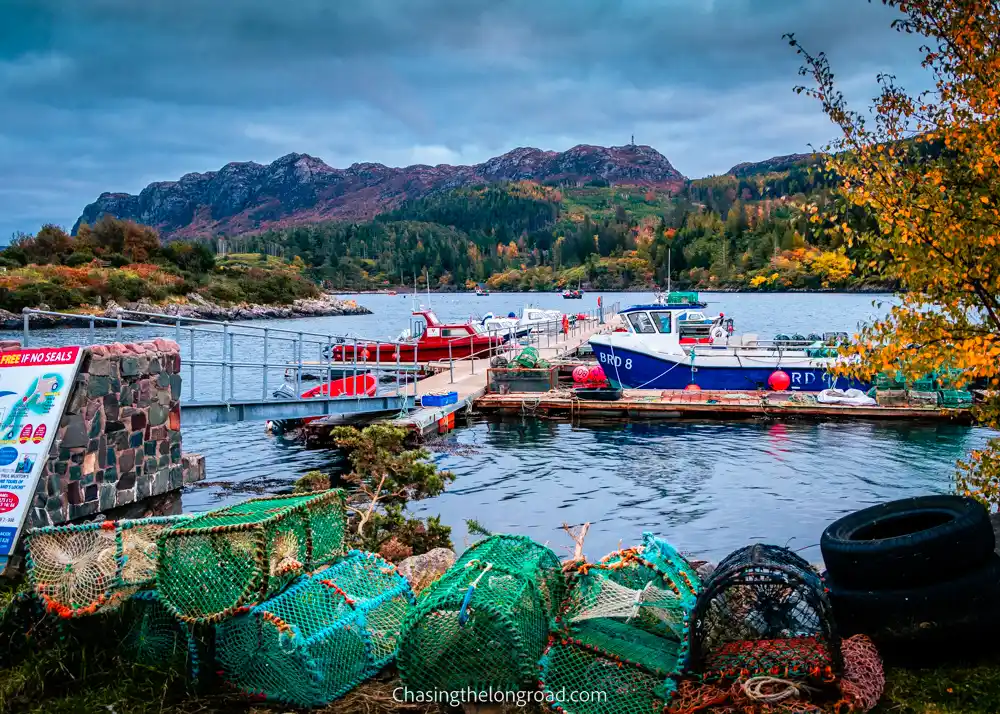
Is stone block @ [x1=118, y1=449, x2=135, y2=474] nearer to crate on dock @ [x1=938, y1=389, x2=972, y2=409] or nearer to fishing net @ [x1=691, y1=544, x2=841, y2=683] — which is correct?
fishing net @ [x1=691, y1=544, x2=841, y2=683]

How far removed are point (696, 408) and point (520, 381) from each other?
6.59 m

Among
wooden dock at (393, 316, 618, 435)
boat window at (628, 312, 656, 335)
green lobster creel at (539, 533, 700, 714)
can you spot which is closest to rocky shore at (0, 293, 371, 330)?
wooden dock at (393, 316, 618, 435)

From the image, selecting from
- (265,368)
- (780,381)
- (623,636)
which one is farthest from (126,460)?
(780,381)

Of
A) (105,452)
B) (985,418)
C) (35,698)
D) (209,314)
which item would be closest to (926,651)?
(985,418)

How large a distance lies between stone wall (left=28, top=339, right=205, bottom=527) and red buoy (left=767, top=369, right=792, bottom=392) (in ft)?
75.3

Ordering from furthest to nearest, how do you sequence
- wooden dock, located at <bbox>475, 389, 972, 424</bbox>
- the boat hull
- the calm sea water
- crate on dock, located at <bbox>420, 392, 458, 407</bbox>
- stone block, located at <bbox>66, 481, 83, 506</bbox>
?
1. the boat hull
2. wooden dock, located at <bbox>475, 389, 972, 424</bbox>
3. crate on dock, located at <bbox>420, 392, 458, 407</bbox>
4. the calm sea water
5. stone block, located at <bbox>66, 481, 83, 506</bbox>

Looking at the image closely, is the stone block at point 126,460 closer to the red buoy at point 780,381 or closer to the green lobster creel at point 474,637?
the green lobster creel at point 474,637

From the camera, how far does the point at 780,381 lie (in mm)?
28844

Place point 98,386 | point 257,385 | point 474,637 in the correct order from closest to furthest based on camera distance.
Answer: point 474,637 < point 98,386 < point 257,385

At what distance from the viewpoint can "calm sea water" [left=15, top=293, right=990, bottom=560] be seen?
49.2 feet

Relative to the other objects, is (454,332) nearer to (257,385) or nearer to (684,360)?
(257,385)

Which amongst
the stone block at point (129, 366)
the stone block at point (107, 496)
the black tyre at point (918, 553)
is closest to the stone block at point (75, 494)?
the stone block at point (107, 496)

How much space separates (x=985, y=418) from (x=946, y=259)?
74.2 inches

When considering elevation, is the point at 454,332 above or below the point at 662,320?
below
